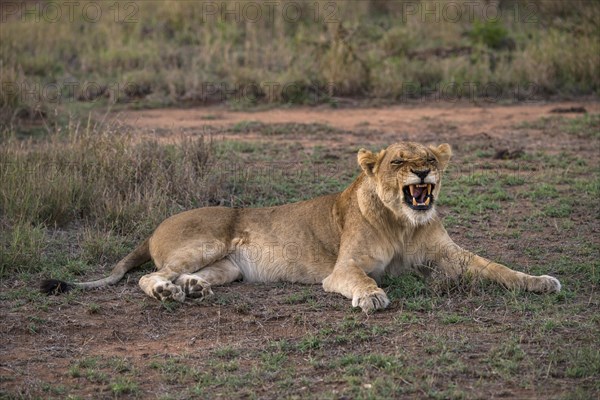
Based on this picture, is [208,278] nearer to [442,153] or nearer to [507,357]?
[442,153]

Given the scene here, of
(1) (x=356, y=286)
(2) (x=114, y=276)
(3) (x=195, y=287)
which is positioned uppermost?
(1) (x=356, y=286)

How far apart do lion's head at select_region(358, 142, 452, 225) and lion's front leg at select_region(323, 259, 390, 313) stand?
1.45ft

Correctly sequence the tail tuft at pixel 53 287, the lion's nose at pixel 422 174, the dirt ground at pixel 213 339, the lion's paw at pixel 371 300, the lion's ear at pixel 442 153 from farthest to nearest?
the lion's ear at pixel 442 153, the tail tuft at pixel 53 287, the lion's nose at pixel 422 174, the lion's paw at pixel 371 300, the dirt ground at pixel 213 339

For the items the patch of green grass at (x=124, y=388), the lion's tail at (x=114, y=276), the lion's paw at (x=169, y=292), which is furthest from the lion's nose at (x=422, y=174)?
the patch of green grass at (x=124, y=388)

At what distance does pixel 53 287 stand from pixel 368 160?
212 cm

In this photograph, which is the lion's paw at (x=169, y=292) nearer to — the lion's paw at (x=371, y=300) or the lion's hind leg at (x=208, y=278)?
the lion's hind leg at (x=208, y=278)

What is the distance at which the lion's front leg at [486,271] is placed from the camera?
6.07 m

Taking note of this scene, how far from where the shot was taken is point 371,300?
579 cm

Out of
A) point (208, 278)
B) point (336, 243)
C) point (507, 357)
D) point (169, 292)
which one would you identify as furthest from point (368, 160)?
point (507, 357)

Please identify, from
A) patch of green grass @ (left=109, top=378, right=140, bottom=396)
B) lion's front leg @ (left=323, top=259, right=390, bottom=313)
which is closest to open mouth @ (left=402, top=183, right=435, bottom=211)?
lion's front leg @ (left=323, top=259, right=390, bottom=313)

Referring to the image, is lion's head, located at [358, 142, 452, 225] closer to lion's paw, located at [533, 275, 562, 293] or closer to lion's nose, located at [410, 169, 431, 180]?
lion's nose, located at [410, 169, 431, 180]

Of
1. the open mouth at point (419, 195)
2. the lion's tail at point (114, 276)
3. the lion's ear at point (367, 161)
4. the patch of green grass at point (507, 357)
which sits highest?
the lion's ear at point (367, 161)

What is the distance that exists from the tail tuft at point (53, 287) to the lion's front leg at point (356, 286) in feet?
5.37

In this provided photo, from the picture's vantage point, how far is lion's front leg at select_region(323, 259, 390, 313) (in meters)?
5.80
